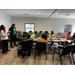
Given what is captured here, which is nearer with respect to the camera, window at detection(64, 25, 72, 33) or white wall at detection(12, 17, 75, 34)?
white wall at detection(12, 17, 75, 34)

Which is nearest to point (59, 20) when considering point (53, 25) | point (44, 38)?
point (53, 25)

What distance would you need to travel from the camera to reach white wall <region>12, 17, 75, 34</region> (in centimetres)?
831

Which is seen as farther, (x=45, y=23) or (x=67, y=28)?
(x=67, y=28)

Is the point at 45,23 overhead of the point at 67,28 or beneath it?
overhead

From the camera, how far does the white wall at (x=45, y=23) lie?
8.31 meters

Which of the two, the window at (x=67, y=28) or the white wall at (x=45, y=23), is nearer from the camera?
the white wall at (x=45, y=23)

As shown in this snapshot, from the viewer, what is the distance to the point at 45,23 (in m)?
8.52

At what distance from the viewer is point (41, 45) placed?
2.78m

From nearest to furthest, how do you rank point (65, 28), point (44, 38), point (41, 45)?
point (41, 45)
point (44, 38)
point (65, 28)
